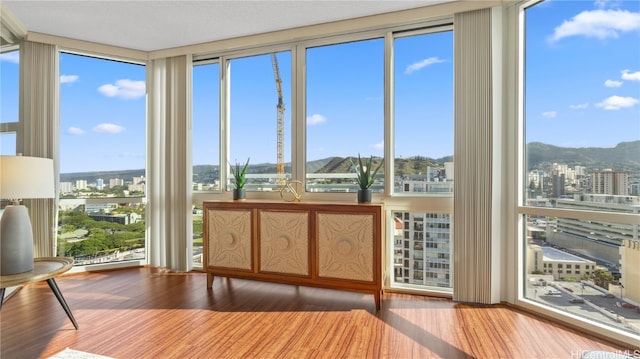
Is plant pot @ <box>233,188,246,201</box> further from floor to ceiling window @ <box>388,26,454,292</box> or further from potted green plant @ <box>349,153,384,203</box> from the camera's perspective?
floor to ceiling window @ <box>388,26,454,292</box>

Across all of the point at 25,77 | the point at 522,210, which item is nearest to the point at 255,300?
the point at 522,210

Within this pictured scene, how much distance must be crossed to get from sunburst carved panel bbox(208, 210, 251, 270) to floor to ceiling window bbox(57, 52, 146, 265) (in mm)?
1437

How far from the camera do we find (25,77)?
159 inches

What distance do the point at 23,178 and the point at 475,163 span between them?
11.4 ft

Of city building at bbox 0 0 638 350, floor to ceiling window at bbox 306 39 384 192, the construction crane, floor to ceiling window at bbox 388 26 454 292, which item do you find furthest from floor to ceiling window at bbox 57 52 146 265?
floor to ceiling window at bbox 388 26 454 292

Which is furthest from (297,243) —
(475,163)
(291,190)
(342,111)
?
(475,163)

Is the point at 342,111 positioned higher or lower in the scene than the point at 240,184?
higher

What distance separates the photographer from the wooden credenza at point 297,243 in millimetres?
3156

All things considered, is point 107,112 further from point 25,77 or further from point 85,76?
A: point 25,77

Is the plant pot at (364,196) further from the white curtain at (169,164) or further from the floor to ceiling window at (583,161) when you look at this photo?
the white curtain at (169,164)

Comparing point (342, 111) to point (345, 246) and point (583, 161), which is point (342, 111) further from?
point (583, 161)

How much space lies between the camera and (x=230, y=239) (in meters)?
3.66

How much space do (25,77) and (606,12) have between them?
18.1ft

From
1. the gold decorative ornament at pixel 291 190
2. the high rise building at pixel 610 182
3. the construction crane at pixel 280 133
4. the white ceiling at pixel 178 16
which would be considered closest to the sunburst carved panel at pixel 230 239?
the gold decorative ornament at pixel 291 190
